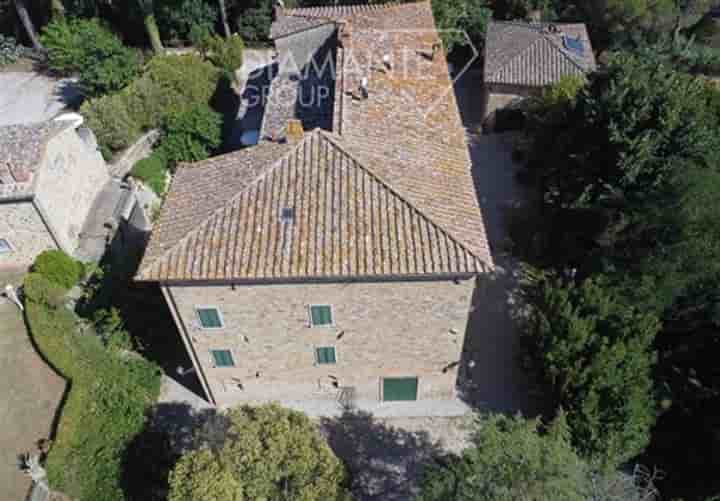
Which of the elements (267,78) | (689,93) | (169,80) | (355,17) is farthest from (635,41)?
(169,80)

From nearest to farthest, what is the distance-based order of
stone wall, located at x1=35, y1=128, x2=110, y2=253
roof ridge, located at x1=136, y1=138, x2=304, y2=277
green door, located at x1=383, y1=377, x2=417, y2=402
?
roof ridge, located at x1=136, y1=138, x2=304, y2=277
green door, located at x1=383, y1=377, x2=417, y2=402
stone wall, located at x1=35, y1=128, x2=110, y2=253

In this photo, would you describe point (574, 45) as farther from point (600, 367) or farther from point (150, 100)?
point (150, 100)

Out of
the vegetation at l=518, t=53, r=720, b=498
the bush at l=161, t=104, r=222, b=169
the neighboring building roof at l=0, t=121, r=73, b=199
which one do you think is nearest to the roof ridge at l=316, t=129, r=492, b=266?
the vegetation at l=518, t=53, r=720, b=498

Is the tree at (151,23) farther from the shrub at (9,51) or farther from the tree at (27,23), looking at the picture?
the shrub at (9,51)

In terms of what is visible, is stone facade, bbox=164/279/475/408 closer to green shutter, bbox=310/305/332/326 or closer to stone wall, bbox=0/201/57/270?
green shutter, bbox=310/305/332/326

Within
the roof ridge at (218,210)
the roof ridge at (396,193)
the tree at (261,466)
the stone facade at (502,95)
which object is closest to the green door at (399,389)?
the tree at (261,466)

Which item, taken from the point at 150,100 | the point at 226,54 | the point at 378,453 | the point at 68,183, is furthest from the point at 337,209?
the point at 226,54
